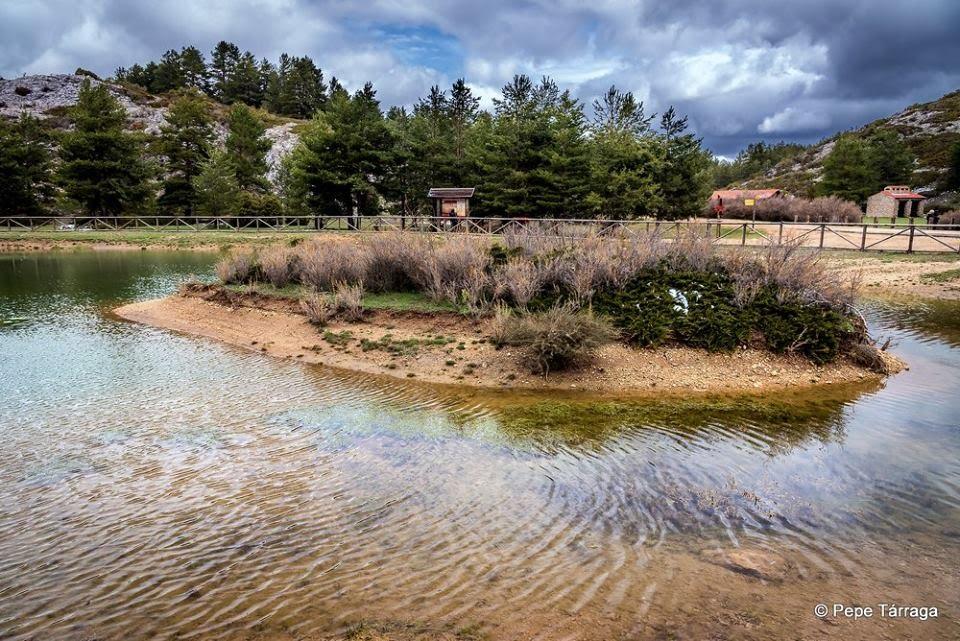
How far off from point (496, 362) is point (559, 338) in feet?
5.10

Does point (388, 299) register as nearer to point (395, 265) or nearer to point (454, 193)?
point (395, 265)

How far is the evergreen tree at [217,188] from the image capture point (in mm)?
47812

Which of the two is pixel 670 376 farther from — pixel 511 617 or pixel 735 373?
pixel 511 617

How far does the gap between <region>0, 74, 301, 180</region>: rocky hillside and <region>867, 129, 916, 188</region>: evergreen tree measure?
82677 millimetres

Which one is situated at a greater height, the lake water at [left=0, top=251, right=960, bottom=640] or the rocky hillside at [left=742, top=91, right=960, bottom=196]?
the rocky hillside at [left=742, top=91, right=960, bottom=196]

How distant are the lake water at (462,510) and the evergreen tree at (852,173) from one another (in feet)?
228

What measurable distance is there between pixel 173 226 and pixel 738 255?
149 feet

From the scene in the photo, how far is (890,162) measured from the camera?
72.1m

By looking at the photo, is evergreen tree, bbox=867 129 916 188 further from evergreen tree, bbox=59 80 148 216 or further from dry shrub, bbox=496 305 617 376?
evergreen tree, bbox=59 80 148 216

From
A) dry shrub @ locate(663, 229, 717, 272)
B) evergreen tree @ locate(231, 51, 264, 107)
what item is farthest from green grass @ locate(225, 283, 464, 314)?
evergreen tree @ locate(231, 51, 264, 107)

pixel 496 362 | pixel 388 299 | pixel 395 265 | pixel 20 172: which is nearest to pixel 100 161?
pixel 20 172

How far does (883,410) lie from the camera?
8.84 meters

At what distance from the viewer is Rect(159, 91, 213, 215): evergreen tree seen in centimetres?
5128

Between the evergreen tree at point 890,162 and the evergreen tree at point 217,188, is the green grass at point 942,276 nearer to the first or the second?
the evergreen tree at point 217,188
